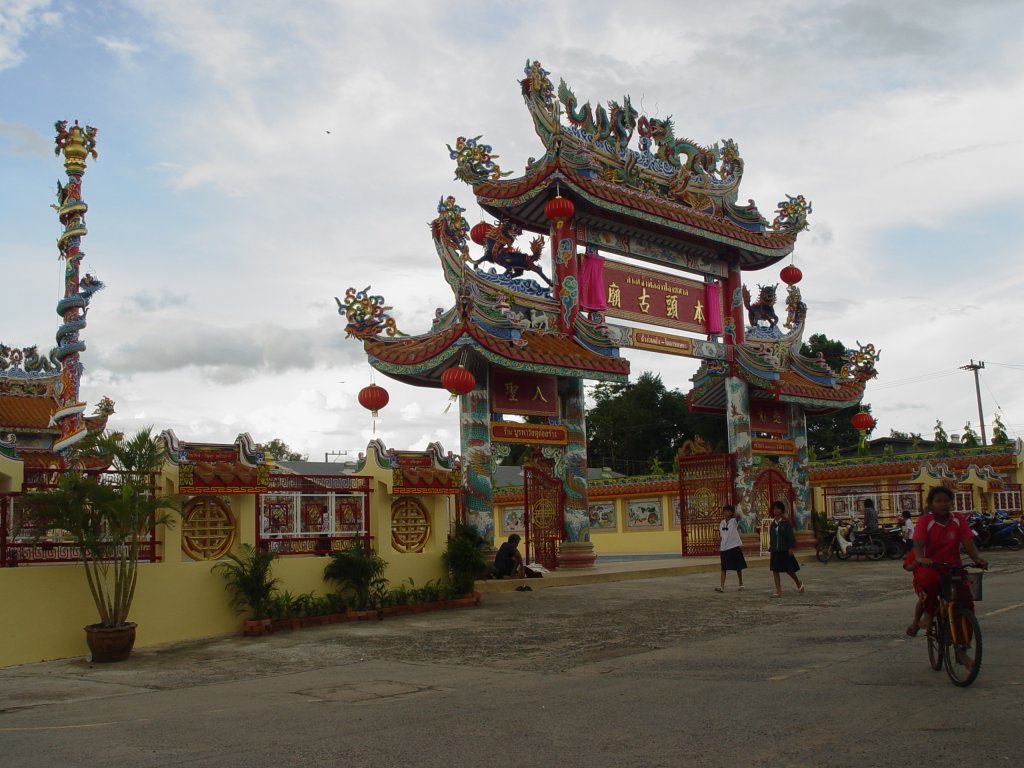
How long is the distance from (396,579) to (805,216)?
14.7 meters

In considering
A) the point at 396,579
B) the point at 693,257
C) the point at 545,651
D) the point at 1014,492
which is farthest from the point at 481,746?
the point at 1014,492

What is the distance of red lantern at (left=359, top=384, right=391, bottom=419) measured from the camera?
1614 cm

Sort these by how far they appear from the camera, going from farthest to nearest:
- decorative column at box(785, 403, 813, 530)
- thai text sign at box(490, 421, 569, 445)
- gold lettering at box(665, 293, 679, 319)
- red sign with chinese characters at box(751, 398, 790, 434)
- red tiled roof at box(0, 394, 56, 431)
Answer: red tiled roof at box(0, 394, 56, 431) < decorative column at box(785, 403, 813, 530) < red sign with chinese characters at box(751, 398, 790, 434) < gold lettering at box(665, 293, 679, 319) < thai text sign at box(490, 421, 569, 445)

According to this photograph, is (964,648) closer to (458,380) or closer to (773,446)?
(458,380)

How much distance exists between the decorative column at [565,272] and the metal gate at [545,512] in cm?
276

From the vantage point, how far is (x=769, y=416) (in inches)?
936

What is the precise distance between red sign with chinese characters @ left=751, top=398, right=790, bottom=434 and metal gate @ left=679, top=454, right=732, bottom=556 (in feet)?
4.83

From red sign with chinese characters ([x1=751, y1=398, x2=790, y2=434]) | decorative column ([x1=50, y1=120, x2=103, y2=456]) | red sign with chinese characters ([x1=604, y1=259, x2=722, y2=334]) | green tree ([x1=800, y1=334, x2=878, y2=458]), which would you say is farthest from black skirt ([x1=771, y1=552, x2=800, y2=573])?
green tree ([x1=800, y1=334, x2=878, y2=458])

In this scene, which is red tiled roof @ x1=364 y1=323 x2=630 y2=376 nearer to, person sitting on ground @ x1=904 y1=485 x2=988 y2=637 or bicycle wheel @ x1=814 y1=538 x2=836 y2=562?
bicycle wheel @ x1=814 y1=538 x2=836 y2=562

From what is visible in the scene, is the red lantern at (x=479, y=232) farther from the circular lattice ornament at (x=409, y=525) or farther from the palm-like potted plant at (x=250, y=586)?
the palm-like potted plant at (x=250, y=586)

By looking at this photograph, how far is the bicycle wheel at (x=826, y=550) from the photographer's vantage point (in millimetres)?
22094

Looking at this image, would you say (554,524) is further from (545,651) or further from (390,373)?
(545,651)

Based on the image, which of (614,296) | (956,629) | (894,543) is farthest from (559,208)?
(956,629)

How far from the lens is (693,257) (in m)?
22.0
